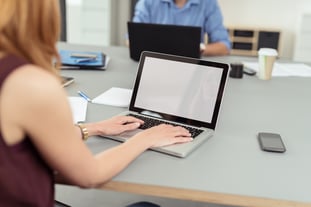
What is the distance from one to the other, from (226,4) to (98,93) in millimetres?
3300

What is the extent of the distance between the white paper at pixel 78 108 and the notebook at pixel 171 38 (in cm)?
59

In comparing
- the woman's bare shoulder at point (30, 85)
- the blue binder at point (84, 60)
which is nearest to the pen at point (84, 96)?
the blue binder at point (84, 60)

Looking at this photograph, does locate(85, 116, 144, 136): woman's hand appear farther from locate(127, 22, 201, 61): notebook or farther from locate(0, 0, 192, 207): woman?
locate(127, 22, 201, 61): notebook

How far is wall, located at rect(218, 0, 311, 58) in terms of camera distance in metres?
4.53

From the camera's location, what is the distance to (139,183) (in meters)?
0.96

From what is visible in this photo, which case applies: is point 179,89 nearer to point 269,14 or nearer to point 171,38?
point 171,38

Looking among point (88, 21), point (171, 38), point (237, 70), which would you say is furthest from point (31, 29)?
point (88, 21)

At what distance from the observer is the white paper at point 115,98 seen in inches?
58.8

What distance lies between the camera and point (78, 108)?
1.42 m

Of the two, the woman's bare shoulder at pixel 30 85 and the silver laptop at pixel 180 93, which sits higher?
the woman's bare shoulder at pixel 30 85

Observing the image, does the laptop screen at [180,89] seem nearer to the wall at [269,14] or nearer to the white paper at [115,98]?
the white paper at [115,98]

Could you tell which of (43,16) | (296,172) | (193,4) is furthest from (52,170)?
(193,4)

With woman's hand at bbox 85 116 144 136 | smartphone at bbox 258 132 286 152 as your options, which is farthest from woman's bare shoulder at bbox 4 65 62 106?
smartphone at bbox 258 132 286 152

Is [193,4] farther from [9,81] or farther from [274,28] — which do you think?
[274,28]
